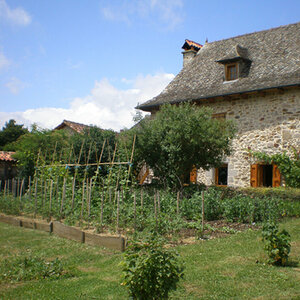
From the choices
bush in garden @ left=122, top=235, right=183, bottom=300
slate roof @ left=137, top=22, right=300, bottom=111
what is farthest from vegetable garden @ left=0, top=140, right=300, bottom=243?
slate roof @ left=137, top=22, right=300, bottom=111

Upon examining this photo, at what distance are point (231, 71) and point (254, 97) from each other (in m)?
1.98

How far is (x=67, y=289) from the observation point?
4793 mm

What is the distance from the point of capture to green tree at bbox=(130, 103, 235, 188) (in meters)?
11.6

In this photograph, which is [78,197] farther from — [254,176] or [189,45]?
[189,45]

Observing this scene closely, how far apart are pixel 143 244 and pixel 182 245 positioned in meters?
3.23

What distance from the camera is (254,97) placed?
1477 cm

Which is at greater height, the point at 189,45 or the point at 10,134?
the point at 189,45

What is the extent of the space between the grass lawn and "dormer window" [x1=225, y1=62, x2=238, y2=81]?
9.76 metres

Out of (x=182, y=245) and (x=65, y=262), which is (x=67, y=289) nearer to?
(x=65, y=262)

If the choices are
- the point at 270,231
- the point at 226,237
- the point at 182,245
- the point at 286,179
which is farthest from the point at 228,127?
the point at 270,231

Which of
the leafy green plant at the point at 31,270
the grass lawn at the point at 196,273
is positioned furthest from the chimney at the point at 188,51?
the leafy green plant at the point at 31,270

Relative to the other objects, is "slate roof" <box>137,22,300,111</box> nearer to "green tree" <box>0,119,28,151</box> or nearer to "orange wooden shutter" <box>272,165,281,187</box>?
"orange wooden shutter" <box>272,165,281,187</box>

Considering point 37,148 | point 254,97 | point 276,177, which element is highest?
point 254,97

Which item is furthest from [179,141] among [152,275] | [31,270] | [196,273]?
[152,275]
